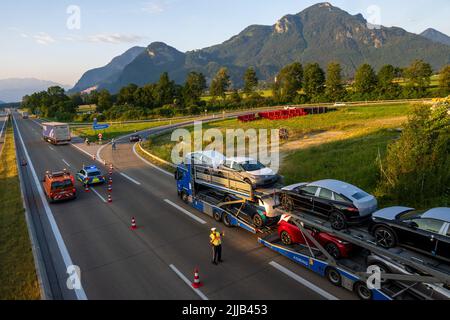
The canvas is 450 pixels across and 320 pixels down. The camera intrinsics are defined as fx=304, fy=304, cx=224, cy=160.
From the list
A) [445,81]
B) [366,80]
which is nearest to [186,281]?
[445,81]

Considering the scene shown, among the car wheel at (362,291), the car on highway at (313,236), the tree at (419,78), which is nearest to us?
the car wheel at (362,291)

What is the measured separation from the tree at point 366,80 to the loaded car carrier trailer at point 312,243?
8411 cm

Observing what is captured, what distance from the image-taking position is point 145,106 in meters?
110

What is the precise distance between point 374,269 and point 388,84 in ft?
295

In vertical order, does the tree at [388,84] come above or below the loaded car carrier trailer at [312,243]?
above

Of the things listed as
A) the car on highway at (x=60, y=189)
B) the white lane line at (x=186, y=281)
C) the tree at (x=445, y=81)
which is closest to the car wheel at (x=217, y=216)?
the white lane line at (x=186, y=281)

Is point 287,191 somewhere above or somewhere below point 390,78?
below

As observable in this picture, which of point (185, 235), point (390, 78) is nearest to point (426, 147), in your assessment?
point (185, 235)

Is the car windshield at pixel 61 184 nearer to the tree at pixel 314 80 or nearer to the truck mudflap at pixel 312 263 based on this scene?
the truck mudflap at pixel 312 263

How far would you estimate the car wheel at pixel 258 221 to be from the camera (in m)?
13.9

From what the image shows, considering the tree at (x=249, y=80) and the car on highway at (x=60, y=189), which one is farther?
the tree at (x=249, y=80)

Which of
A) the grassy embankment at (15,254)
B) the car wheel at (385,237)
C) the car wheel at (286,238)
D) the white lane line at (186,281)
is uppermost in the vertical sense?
the car wheel at (385,237)

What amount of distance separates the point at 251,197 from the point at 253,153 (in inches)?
735
